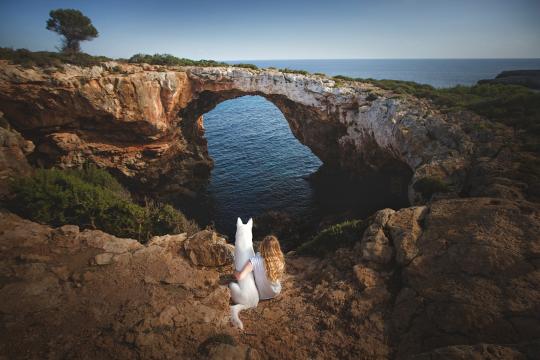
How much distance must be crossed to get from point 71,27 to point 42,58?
542 inches

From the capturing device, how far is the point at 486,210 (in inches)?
283

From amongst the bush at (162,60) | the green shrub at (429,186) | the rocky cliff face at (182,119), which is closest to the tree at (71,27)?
Result: the bush at (162,60)

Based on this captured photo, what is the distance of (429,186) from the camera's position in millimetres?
13742

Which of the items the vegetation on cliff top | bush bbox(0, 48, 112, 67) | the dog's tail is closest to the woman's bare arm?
the dog's tail

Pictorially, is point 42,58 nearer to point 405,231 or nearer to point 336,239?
point 336,239

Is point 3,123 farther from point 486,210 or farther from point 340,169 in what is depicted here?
point 340,169

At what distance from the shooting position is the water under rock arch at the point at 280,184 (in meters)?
26.0

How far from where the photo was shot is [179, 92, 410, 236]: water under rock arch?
26.0 meters

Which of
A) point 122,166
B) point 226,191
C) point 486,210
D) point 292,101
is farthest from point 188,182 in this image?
point 486,210

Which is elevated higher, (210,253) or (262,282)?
(262,282)

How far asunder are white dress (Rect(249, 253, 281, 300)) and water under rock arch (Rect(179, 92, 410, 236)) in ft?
58.7

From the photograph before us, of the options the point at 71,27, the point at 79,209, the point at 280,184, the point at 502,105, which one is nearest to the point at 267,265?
the point at 79,209

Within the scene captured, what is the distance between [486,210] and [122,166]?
93.1 feet

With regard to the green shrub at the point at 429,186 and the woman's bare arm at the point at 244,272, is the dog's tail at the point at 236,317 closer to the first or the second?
the woman's bare arm at the point at 244,272
